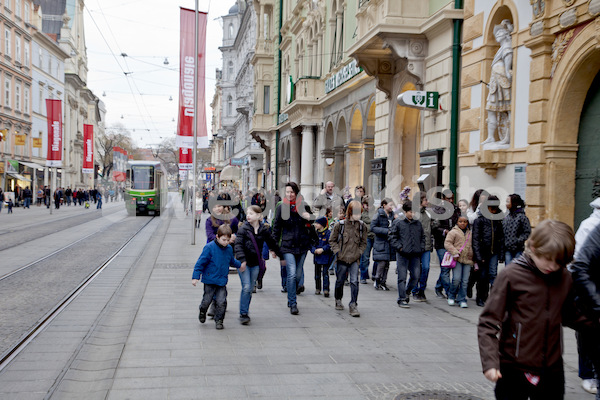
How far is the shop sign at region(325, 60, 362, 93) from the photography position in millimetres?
22003

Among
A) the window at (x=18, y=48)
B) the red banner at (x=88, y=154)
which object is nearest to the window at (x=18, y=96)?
the window at (x=18, y=48)

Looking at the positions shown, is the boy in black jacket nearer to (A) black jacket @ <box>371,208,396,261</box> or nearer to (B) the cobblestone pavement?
(B) the cobblestone pavement

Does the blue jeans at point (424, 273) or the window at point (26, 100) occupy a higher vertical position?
the window at point (26, 100)

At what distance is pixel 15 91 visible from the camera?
53.0 meters

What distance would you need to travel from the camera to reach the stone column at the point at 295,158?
32594mm

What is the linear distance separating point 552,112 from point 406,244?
3.87 metres

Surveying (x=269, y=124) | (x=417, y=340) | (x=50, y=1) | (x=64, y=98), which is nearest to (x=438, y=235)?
(x=417, y=340)

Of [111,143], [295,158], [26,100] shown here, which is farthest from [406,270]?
[111,143]

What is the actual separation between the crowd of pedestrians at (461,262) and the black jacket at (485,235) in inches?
0.6

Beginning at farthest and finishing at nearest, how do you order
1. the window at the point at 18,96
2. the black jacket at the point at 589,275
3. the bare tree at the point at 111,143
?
the bare tree at the point at 111,143
the window at the point at 18,96
the black jacket at the point at 589,275

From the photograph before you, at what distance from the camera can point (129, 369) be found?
5.90 m

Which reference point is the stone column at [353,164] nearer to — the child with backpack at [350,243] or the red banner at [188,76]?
the red banner at [188,76]

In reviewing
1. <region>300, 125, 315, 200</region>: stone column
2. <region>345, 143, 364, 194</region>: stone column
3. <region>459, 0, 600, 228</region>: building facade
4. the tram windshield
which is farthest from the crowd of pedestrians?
the tram windshield

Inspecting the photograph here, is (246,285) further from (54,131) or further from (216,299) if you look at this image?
(54,131)
